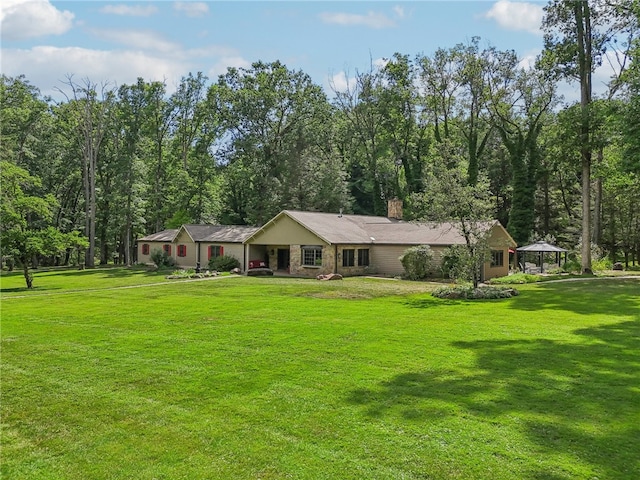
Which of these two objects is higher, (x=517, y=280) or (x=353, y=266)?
(x=353, y=266)

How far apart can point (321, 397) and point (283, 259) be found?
26.7m

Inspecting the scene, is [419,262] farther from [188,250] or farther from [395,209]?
[188,250]

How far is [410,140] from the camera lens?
4731 centimetres

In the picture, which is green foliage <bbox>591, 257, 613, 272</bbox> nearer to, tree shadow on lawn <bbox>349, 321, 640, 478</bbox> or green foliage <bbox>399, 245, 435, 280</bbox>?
green foliage <bbox>399, 245, 435, 280</bbox>

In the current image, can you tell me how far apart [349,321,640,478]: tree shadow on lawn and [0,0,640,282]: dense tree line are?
102ft

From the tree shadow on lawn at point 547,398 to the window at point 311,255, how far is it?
2007cm

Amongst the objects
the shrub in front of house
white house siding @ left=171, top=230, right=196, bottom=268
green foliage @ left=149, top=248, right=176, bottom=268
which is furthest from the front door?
green foliage @ left=149, top=248, right=176, bottom=268

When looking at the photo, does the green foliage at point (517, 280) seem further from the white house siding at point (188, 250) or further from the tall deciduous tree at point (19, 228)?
the tall deciduous tree at point (19, 228)

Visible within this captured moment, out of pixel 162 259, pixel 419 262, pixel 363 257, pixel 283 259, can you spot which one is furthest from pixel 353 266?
pixel 162 259

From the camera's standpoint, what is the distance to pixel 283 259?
3353cm

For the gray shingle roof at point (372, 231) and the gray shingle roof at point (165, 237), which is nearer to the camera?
the gray shingle roof at point (372, 231)

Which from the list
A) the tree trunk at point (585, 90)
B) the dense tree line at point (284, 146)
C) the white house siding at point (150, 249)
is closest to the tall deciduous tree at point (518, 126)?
Result: the dense tree line at point (284, 146)

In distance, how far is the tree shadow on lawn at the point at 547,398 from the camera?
5.34 meters

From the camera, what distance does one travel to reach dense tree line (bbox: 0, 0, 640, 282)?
4147 centimetres
